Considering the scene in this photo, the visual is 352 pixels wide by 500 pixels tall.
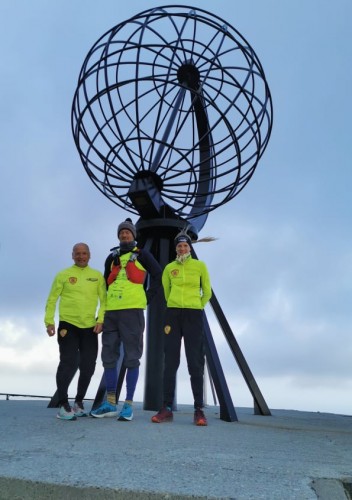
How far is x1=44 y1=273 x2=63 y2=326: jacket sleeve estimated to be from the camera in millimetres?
3865

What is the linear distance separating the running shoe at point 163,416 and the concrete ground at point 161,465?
1.39 feet

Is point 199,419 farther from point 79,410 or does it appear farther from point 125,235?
point 125,235

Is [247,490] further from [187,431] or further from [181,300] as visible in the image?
[181,300]

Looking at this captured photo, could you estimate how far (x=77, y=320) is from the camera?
3885 mm

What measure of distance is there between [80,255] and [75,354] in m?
0.85

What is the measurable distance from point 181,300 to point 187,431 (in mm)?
1117

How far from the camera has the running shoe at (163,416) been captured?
369 cm

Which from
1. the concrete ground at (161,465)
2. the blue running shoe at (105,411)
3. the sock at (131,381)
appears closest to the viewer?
the concrete ground at (161,465)

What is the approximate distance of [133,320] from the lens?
12.5 feet

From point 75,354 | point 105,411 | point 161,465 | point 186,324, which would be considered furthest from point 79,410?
point 161,465

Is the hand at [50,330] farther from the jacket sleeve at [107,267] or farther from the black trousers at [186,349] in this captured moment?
the black trousers at [186,349]

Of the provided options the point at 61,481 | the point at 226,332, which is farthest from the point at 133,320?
the point at 226,332

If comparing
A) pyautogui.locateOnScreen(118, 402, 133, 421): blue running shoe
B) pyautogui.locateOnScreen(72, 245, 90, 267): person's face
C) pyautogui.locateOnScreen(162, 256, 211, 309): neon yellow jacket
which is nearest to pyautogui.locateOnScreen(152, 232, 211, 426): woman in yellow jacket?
pyautogui.locateOnScreen(162, 256, 211, 309): neon yellow jacket

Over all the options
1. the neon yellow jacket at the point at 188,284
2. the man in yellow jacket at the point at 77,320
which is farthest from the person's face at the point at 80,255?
the neon yellow jacket at the point at 188,284
